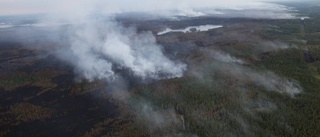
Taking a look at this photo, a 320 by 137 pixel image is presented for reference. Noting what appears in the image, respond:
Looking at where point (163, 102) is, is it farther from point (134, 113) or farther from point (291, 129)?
point (291, 129)

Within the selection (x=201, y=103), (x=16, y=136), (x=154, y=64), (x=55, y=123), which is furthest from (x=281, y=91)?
(x=16, y=136)

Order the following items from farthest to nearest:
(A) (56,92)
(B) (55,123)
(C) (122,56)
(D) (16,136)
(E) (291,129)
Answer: (C) (122,56) → (A) (56,92) → (B) (55,123) → (D) (16,136) → (E) (291,129)

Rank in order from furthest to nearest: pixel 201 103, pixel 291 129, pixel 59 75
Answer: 1. pixel 59 75
2. pixel 201 103
3. pixel 291 129

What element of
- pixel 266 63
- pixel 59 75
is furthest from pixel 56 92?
pixel 266 63

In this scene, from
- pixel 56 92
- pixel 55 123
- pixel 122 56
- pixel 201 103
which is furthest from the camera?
pixel 122 56

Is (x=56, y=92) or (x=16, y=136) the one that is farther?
(x=56, y=92)

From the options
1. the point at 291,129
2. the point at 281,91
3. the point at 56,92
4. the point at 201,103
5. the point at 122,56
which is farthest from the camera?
the point at 122,56

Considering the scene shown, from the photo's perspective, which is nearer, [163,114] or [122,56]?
[163,114]

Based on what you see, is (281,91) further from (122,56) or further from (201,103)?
(122,56)

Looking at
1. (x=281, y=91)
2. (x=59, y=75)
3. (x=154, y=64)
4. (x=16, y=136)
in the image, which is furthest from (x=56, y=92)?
(x=281, y=91)
